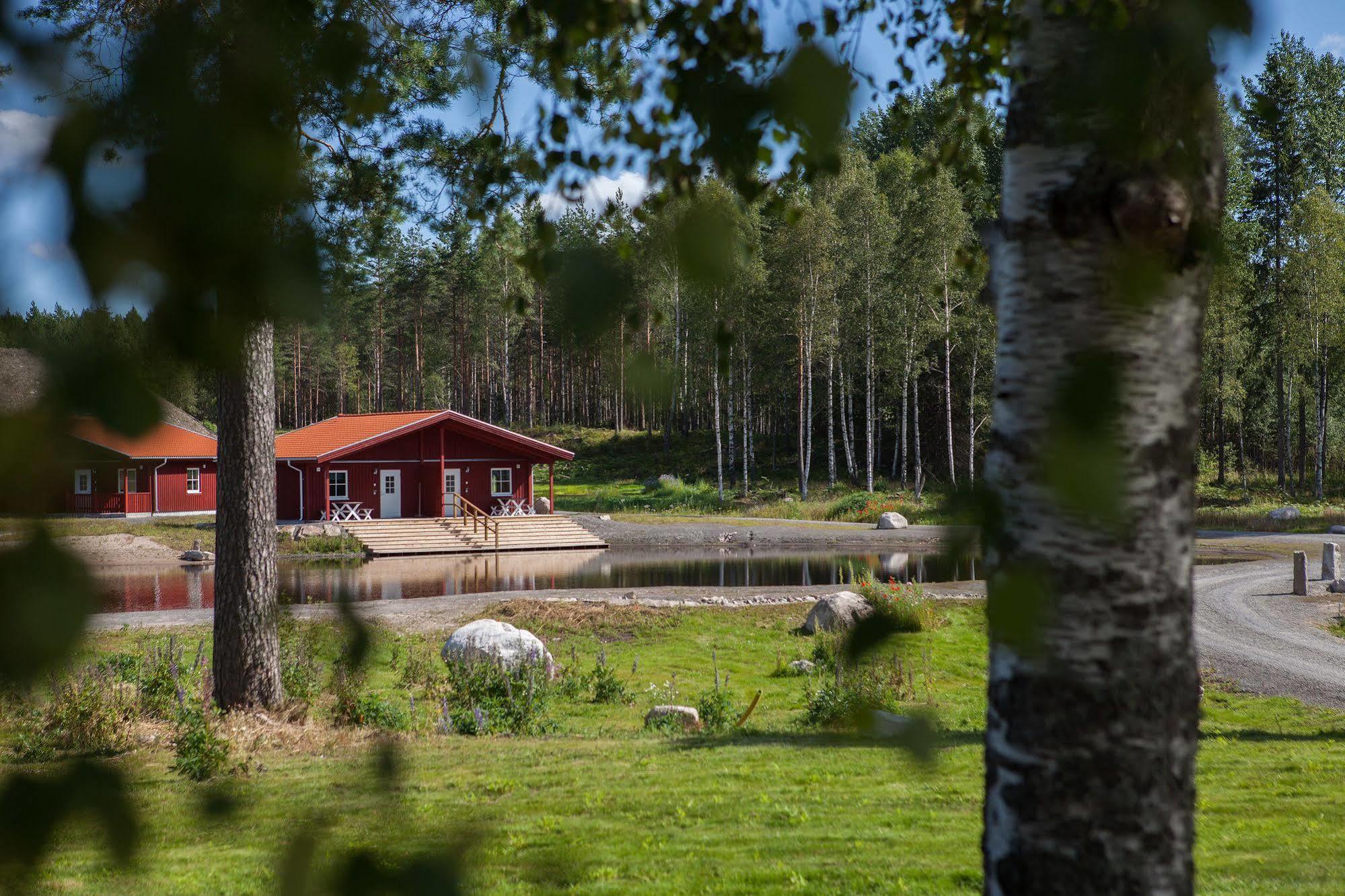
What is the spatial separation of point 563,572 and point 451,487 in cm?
1210

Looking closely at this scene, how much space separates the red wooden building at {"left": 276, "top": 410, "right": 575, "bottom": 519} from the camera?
108ft

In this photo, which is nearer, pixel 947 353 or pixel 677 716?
pixel 677 716

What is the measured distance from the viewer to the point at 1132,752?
53.5 inches

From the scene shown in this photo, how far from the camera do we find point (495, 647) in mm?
10883

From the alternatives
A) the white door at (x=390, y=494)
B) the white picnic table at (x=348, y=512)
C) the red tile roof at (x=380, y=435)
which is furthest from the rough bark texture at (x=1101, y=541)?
the white door at (x=390, y=494)

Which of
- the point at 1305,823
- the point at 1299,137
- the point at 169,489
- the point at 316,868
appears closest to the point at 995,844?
the point at 316,868

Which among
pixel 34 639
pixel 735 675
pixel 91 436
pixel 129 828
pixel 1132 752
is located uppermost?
pixel 91 436

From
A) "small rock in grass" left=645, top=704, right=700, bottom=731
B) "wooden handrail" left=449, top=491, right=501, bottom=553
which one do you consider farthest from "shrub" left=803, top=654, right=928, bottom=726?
"wooden handrail" left=449, top=491, right=501, bottom=553

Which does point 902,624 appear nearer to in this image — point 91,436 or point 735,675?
point 91,436

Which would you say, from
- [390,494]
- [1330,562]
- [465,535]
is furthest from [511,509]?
[1330,562]

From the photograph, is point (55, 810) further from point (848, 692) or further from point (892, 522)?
point (892, 522)

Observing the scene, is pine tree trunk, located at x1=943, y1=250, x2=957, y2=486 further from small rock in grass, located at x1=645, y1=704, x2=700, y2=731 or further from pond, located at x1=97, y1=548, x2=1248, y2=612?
small rock in grass, located at x1=645, y1=704, x2=700, y2=731

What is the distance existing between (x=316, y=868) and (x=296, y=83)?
2.24ft

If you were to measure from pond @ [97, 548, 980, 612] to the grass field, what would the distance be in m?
9.72
